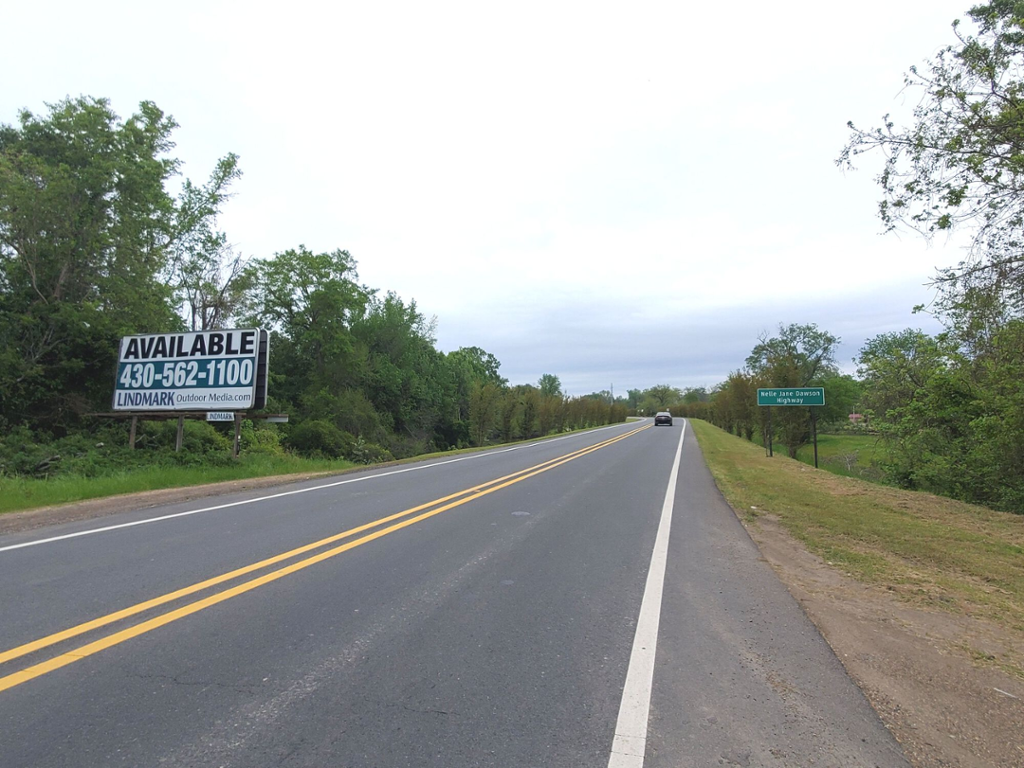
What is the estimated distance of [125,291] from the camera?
19.6m

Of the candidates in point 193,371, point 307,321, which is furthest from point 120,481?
point 307,321

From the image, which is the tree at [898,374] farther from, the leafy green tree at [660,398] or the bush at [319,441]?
the leafy green tree at [660,398]

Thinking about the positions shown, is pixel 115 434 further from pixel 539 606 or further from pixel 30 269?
pixel 539 606

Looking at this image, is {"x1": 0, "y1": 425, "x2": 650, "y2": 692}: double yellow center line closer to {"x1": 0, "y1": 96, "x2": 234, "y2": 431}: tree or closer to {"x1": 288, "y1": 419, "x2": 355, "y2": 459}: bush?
{"x1": 0, "y1": 96, "x2": 234, "y2": 431}: tree

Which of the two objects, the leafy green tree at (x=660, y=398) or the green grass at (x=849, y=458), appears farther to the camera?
the leafy green tree at (x=660, y=398)

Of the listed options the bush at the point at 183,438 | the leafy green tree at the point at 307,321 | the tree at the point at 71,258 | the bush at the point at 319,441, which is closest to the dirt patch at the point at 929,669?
the bush at the point at 183,438

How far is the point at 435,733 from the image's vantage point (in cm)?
278

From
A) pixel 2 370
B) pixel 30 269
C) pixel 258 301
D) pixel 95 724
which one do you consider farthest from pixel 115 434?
pixel 258 301

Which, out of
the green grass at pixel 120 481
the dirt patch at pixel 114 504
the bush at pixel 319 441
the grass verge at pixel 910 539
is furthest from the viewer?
the bush at pixel 319 441

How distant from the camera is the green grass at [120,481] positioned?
9.39 m

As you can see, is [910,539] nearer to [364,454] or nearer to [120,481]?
[120,481]

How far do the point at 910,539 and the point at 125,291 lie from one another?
23.5m

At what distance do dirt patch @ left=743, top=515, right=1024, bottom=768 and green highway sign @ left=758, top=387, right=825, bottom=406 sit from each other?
58.2 ft

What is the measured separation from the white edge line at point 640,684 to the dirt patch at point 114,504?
8.17m
